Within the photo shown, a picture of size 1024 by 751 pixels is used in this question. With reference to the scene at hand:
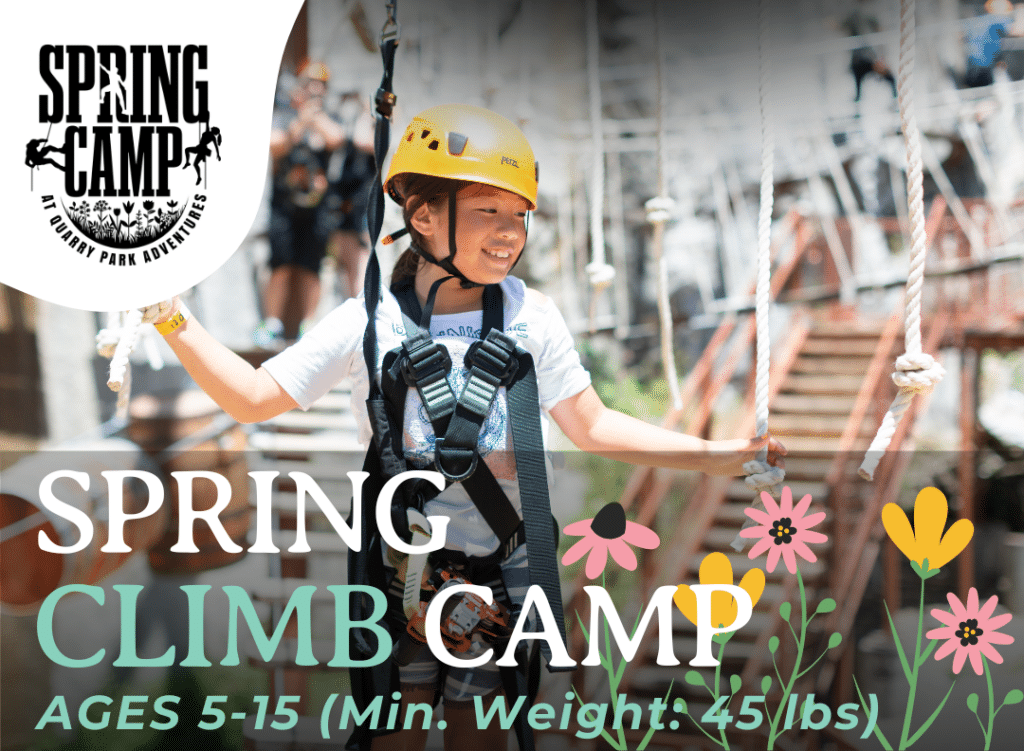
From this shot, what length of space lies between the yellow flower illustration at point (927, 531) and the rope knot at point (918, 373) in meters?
0.31

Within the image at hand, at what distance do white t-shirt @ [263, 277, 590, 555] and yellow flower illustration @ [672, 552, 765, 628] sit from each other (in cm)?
42

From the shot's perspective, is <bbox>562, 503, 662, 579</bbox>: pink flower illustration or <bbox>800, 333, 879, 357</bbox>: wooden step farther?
<bbox>800, 333, 879, 357</bbox>: wooden step

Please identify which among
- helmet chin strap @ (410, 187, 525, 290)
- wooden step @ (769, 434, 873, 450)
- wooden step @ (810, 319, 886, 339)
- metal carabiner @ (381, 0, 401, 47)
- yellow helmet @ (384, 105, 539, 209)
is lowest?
wooden step @ (769, 434, 873, 450)

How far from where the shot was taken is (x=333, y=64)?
101 inches

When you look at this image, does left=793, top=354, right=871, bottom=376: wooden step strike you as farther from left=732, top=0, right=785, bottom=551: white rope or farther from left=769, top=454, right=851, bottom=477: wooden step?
left=732, top=0, right=785, bottom=551: white rope

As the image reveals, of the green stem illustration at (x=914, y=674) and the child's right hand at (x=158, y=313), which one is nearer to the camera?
the child's right hand at (x=158, y=313)

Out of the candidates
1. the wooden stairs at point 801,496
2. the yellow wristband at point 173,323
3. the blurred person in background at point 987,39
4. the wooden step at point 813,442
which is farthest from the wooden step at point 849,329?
the yellow wristband at point 173,323

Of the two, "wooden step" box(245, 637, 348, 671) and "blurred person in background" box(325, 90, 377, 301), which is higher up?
"blurred person in background" box(325, 90, 377, 301)

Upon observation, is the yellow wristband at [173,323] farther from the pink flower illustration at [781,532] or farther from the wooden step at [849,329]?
the wooden step at [849,329]

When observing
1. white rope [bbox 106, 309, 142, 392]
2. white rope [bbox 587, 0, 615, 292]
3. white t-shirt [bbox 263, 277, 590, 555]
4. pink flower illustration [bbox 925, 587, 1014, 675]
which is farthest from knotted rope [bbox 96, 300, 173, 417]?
A: pink flower illustration [bbox 925, 587, 1014, 675]

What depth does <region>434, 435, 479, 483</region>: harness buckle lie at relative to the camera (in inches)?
45.8

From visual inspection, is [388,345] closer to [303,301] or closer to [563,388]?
[563,388]

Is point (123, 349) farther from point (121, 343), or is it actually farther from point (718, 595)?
point (718, 595)

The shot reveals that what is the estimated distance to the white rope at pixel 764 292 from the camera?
47.3 inches
